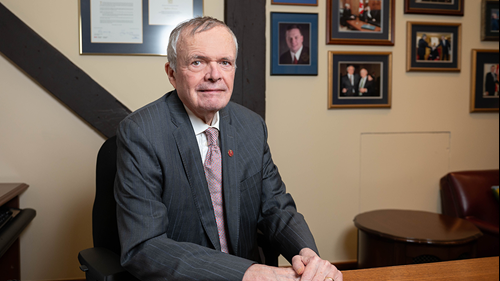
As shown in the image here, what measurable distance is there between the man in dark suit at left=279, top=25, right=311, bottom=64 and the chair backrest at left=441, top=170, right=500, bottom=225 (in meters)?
1.48

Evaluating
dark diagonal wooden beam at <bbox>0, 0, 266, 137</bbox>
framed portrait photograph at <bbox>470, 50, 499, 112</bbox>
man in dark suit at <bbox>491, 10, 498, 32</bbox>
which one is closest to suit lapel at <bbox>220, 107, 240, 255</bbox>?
dark diagonal wooden beam at <bbox>0, 0, 266, 137</bbox>

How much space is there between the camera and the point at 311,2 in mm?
2693

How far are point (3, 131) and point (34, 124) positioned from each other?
0.64 ft

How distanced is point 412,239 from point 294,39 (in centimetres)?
155

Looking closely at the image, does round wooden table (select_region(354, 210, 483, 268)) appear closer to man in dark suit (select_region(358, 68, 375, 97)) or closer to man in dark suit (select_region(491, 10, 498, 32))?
man in dark suit (select_region(358, 68, 375, 97))

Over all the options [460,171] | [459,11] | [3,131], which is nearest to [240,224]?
[3,131]

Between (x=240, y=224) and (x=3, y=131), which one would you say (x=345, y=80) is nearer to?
(x=240, y=224)

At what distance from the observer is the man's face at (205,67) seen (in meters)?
1.38

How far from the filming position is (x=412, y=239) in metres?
2.07

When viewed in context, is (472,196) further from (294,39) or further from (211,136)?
(211,136)

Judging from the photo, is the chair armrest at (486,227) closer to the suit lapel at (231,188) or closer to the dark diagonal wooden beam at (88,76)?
the dark diagonal wooden beam at (88,76)

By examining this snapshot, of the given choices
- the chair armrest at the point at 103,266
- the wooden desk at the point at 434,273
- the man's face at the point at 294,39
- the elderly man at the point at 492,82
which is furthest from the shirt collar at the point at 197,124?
the elderly man at the point at 492,82

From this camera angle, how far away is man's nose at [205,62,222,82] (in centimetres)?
139

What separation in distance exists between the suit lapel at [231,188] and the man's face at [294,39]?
4.56 feet
